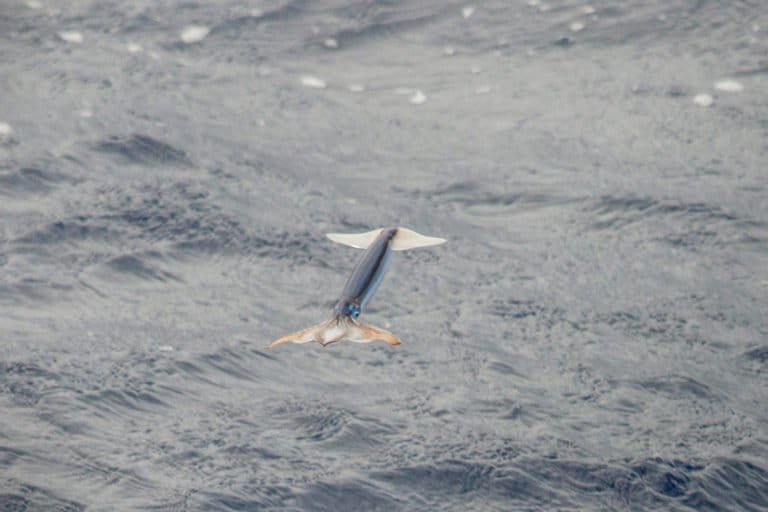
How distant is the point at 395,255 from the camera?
4918mm

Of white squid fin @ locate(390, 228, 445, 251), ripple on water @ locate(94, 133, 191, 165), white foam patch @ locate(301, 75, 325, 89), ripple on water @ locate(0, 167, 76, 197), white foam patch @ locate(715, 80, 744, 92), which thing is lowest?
white foam patch @ locate(715, 80, 744, 92)

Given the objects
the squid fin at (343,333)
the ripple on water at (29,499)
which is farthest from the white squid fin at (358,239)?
the ripple on water at (29,499)

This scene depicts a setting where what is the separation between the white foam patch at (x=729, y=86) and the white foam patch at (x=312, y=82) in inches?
78.7

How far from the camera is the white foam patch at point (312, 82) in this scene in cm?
628

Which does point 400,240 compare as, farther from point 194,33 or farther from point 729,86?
point 194,33

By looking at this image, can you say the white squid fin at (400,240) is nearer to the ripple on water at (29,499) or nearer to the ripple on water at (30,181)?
the ripple on water at (29,499)

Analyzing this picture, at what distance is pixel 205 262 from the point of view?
489cm

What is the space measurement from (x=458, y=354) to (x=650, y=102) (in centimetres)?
224

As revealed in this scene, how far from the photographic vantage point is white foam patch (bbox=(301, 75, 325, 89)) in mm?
6281

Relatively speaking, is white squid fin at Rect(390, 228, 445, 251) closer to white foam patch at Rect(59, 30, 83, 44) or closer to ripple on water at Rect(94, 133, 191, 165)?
ripple on water at Rect(94, 133, 191, 165)

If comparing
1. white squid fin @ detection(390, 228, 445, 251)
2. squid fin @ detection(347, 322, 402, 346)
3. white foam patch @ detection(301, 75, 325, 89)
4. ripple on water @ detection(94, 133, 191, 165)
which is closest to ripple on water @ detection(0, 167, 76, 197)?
ripple on water @ detection(94, 133, 191, 165)

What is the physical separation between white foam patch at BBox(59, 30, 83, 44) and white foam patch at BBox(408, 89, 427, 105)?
191cm

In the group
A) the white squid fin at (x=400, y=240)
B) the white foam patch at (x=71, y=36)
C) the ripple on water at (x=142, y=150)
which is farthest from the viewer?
the white foam patch at (x=71, y=36)

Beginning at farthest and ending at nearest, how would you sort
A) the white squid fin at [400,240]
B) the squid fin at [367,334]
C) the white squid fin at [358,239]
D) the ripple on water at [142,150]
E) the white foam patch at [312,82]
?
the white foam patch at [312,82] → the ripple on water at [142,150] → the white squid fin at [358,239] → the white squid fin at [400,240] → the squid fin at [367,334]
